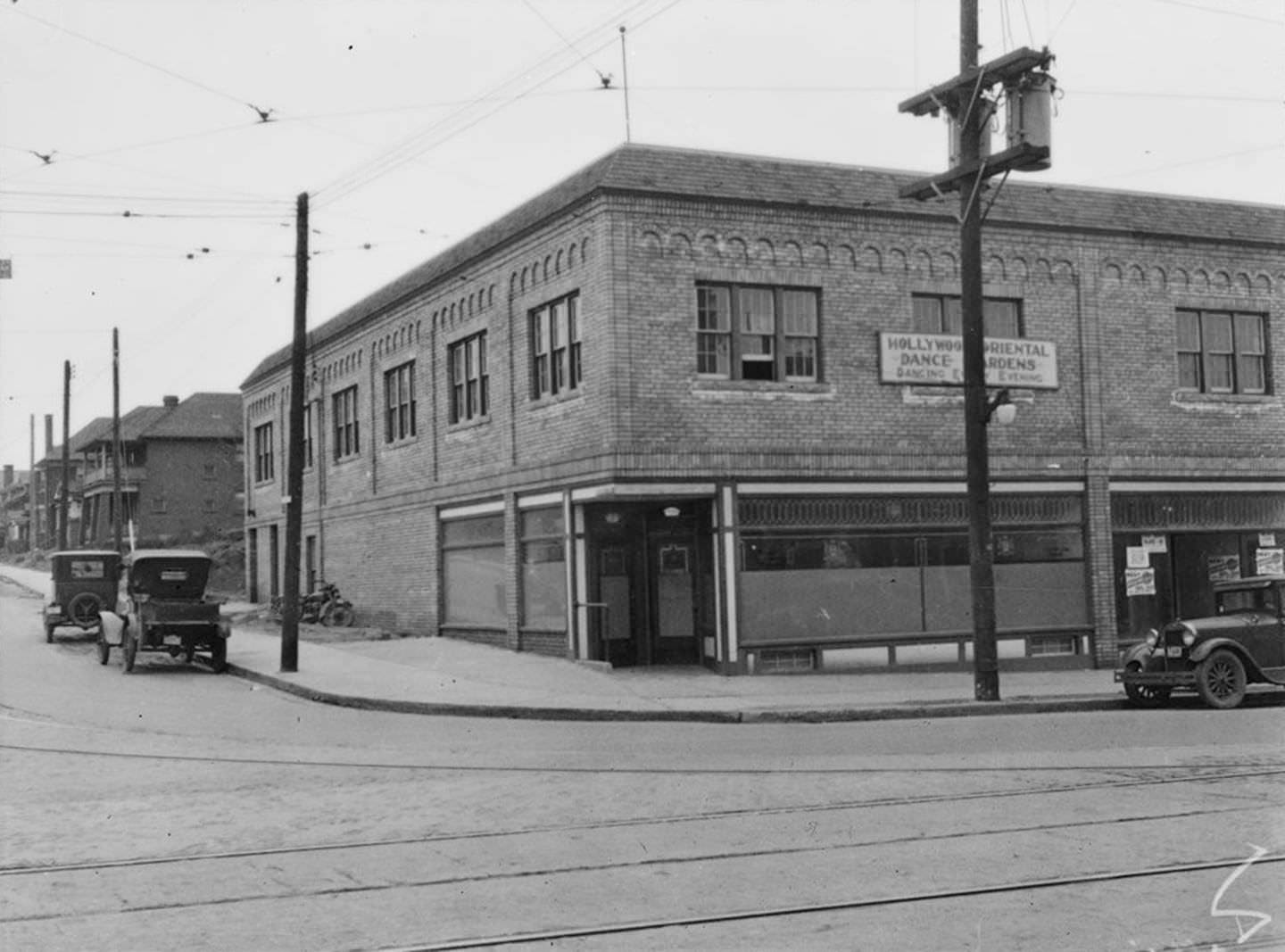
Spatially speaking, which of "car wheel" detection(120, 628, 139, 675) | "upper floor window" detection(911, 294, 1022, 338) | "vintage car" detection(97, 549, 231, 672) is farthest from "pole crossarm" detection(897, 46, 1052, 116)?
"car wheel" detection(120, 628, 139, 675)

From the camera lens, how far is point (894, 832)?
9156 mm

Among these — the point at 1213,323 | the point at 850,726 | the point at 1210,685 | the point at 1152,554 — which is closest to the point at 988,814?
the point at 850,726

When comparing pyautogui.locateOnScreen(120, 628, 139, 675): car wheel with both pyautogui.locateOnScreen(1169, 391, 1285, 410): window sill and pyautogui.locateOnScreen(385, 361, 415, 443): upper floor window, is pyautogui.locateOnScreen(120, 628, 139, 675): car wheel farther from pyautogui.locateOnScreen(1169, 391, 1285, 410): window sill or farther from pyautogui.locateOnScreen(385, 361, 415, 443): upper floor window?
pyautogui.locateOnScreen(1169, 391, 1285, 410): window sill

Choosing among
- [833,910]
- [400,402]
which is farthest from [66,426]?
[833,910]

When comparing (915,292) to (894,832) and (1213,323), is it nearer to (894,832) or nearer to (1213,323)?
(1213,323)

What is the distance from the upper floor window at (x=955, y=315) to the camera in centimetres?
2206

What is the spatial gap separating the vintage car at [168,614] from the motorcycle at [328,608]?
6091 millimetres

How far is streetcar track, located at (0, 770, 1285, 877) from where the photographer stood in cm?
854

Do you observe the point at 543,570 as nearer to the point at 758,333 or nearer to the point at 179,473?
the point at 758,333

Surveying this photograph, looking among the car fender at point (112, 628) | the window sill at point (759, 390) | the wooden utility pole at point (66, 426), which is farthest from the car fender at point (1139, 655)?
the wooden utility pole at point (66, 426)

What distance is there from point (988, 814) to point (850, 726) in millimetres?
6200

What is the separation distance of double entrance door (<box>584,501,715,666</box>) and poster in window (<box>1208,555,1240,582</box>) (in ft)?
29.6

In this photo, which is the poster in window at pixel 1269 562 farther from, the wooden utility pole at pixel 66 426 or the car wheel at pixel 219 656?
the wooden utility pole at pixel 66 426

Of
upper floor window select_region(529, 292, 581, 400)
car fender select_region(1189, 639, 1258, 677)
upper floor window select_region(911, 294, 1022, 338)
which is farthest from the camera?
upper floor window select_region(911, 294, 1022, 338)
